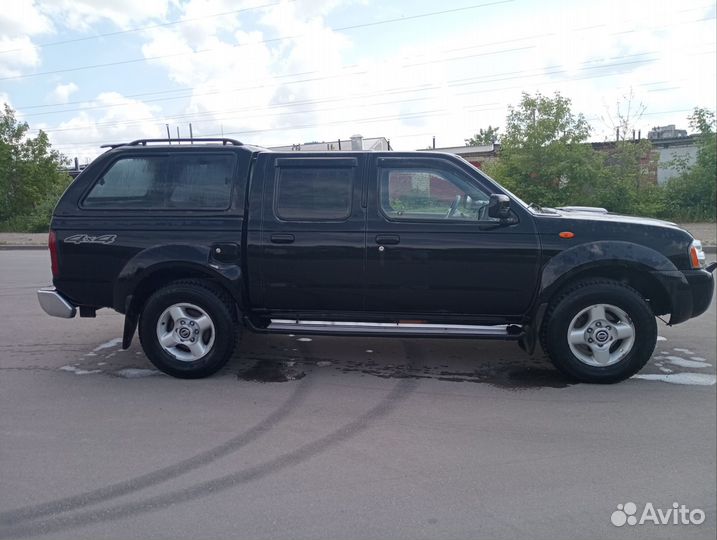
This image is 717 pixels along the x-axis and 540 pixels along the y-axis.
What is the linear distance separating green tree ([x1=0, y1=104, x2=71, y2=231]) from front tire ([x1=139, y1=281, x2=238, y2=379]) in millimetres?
24116

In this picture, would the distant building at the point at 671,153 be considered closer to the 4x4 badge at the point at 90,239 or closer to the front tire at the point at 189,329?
the front tire at the point at 189,329

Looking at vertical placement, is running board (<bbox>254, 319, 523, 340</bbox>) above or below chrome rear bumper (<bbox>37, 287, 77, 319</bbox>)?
below

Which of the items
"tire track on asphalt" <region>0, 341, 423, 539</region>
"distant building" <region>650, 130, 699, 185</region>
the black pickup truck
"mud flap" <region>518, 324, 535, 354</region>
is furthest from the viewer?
"distant building" <region>650, 130, 699, 185</region>

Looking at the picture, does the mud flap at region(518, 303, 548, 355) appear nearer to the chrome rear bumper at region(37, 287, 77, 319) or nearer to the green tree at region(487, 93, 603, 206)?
the chrome rear bumper at region(37, 287, 77, 319)

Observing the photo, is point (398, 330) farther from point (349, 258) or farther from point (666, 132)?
point (666, 132)

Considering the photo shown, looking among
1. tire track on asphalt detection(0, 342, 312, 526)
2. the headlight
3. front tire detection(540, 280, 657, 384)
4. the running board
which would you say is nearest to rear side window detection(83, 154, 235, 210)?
the running board

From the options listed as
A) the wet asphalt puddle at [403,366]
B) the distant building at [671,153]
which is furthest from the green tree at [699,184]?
the wet asphalt puddle at [403,366]

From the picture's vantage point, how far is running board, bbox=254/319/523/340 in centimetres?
492

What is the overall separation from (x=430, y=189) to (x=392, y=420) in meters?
2.02

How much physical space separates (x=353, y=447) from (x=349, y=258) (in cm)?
176

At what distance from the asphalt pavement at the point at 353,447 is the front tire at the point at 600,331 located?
0.58 ft

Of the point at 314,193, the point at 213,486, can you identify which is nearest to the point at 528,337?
the point at 314,193

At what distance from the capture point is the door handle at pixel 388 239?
4.95 meters

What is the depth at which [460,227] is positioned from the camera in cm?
495
